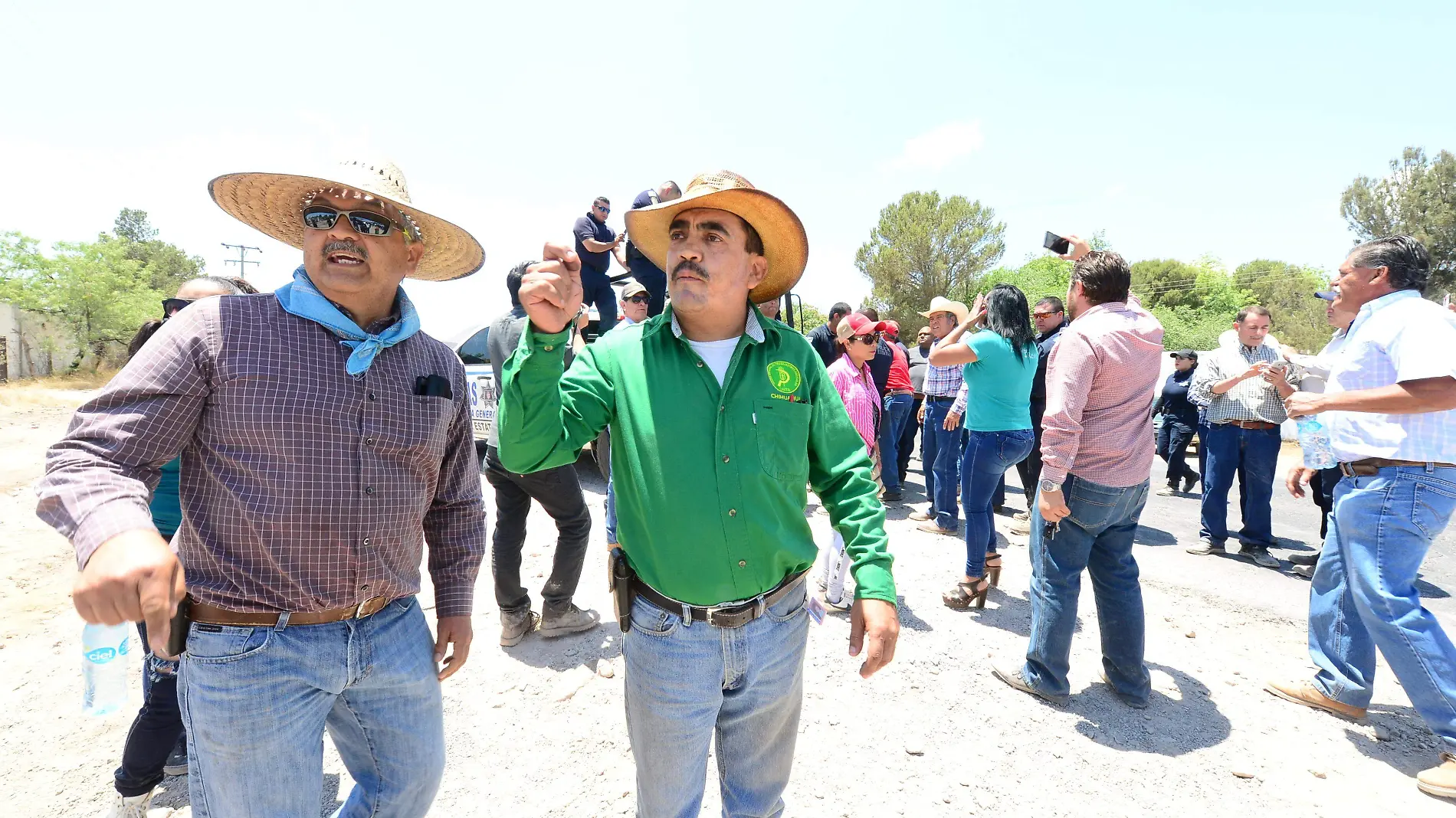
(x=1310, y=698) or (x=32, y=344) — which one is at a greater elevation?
(x=32, y=344)

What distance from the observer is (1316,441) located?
11.2 ft

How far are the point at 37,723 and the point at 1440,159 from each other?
183 ft

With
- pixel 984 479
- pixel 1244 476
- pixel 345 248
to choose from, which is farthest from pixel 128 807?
pixel 1244 476

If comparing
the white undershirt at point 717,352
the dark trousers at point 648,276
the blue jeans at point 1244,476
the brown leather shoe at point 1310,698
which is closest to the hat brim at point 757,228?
the white undershirt at point 717,352

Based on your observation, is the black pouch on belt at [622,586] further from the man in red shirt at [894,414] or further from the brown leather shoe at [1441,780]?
the man in red shirt at [894,414]

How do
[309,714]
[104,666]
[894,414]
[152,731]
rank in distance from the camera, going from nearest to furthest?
[104,666], [309,714], [152,731], [894,414]

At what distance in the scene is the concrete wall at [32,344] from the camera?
28297mm

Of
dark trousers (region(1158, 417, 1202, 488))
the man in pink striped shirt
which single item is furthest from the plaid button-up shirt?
dark trousers (region(1158, 417, 1202, 488))

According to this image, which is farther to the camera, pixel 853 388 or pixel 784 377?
pixel 853 388

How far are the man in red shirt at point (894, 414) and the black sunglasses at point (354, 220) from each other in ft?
20.2

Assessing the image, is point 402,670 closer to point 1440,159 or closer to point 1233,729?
point 1233,729

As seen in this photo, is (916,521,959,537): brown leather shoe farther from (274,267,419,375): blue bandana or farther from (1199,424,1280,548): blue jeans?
(274,267,419,375): blue bandana

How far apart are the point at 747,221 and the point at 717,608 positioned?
4.12 ft

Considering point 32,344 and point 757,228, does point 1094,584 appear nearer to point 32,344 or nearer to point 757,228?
point 757,228
